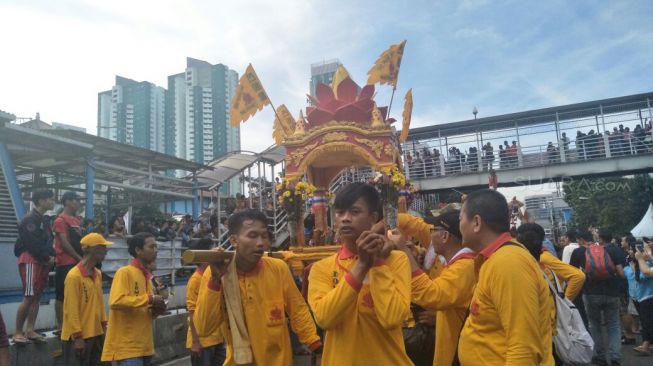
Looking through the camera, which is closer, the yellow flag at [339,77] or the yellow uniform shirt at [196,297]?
the yellow uniform shirt at [196,297]

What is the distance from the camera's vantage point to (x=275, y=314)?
9.89 feet

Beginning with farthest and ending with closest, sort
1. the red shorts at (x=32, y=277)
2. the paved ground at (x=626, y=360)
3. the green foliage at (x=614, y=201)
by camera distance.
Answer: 1. the green foliage at (x=614, y=201)
2. the paved ground at (x=626, y=360)
3. the red shorts at (x=32, y=277)

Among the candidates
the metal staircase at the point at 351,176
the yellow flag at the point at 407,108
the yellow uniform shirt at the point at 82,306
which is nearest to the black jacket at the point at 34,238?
the yellow uniform shirt at the point at 82,306

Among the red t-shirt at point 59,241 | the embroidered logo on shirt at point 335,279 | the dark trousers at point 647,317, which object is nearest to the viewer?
the embroidered logo on shirt at point 335,279

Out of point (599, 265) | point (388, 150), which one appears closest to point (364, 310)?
point (599, 265)

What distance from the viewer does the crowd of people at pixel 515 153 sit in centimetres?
2072

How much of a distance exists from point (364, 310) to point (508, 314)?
0.72 m

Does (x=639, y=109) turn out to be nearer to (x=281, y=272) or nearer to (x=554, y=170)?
(x=554, y=170)

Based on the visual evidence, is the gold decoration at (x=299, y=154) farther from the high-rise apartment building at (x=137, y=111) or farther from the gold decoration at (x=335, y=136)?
the high-rise apartment building at (x=137, y=111)

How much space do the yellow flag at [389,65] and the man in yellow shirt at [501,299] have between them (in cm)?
848

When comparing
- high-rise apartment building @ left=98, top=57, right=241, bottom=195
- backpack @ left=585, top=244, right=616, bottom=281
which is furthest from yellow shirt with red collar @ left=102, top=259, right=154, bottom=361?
high-rise apartment building @ left=98, top=57, right=241, bottom=195

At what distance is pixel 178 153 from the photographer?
35562 mm

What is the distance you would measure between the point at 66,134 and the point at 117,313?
22.7 ft

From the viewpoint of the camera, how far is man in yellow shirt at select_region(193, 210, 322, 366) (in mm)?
2811
